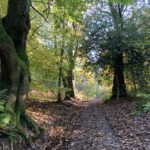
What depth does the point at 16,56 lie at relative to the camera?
9969mm

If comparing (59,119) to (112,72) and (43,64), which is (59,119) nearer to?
(43,64)

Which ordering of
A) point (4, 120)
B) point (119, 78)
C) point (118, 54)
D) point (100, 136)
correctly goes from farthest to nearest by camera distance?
point (119, 78) → point (118, 54) → point (100, 136) → point (4, 120)

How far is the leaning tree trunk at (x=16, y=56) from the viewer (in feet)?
31.6

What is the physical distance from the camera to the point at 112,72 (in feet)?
80.0

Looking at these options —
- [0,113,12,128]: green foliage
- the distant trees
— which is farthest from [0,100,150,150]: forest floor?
the distant trees

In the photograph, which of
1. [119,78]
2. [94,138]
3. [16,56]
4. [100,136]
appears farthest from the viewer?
[119,78]

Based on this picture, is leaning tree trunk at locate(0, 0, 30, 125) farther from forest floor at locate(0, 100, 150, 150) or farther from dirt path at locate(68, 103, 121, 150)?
dirt path at locate(68, 103, 121, 150)

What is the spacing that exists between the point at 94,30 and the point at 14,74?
1302cm

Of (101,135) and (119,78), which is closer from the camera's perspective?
(101,135)

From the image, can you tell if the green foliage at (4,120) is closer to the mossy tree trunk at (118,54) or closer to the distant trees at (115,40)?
the distant trees at (115,40)

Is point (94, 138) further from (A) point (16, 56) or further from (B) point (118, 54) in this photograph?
(B) point (118, 54)

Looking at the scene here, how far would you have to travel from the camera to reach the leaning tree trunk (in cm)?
962

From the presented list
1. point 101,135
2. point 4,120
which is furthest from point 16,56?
point 101,135

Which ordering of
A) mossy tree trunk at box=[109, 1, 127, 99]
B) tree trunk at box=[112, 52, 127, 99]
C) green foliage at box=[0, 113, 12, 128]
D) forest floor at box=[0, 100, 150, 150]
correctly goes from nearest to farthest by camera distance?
green foliage at box=[0, 113, 12, 128] < forest floor at box=[0, 100, 150, 150] < mossy tree trunk at box=[109, 1, 127, 99] < tree trunk at box=[112, 52, 127, 99]
